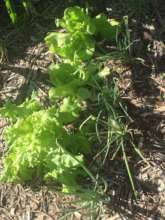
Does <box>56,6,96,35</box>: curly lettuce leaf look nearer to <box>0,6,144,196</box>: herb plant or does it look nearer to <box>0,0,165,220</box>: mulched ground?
<box>0,6,144,196</box>: herb plant

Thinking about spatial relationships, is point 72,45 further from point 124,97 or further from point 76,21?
point 124,97

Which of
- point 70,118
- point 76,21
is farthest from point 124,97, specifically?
point 76,21

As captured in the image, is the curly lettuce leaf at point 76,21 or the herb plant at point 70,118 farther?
the curly lettuce leaf at point 76,21

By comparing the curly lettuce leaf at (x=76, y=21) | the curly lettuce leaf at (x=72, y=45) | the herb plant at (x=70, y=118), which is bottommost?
the herb plant at (x=70, y=118)

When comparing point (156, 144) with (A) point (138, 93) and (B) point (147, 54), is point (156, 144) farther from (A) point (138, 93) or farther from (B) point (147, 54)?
(B) point (147, 54)

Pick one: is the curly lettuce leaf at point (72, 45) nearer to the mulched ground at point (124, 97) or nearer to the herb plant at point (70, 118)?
the herb plant at point (70, 118)

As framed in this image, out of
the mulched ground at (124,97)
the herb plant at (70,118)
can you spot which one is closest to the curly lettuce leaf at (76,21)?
the herb plant at (70,118)

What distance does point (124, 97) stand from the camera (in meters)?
2.87

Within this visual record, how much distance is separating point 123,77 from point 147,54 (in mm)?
177

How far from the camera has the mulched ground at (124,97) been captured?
2.61 metres

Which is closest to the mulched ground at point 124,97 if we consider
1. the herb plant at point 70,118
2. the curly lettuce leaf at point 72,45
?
the herb plant at point 70,118

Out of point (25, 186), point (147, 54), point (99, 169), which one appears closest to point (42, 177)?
point (25, 186)

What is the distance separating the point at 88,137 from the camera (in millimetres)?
2789

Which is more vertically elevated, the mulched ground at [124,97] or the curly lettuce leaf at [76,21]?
the curly lettuce leaf at [76,21]
